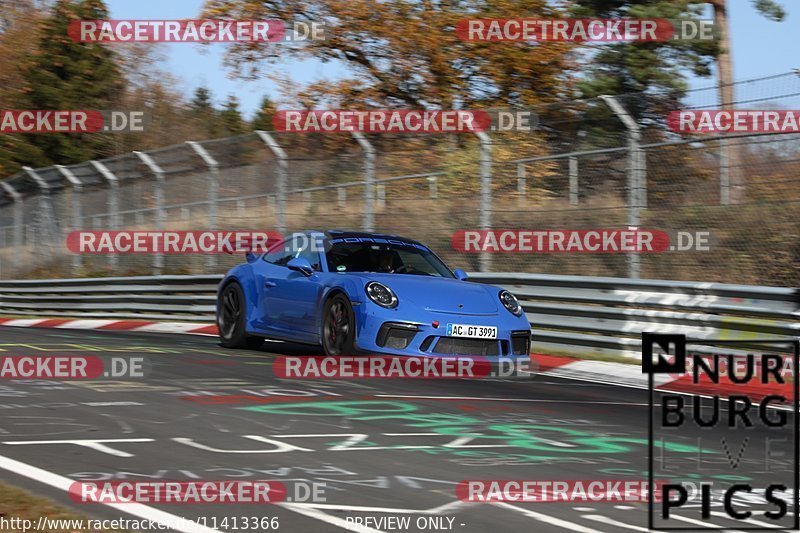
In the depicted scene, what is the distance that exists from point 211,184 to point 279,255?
7.30m

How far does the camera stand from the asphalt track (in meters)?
5.00

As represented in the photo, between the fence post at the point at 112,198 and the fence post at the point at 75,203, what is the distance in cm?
97

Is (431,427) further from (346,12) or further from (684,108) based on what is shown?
(346,12)

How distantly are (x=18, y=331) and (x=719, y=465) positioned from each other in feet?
39.7

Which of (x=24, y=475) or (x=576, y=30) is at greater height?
(x=576, y=30)

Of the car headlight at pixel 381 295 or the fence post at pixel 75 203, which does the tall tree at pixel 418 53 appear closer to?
the fence post at pixel 75 203

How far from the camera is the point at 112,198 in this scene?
864 inches

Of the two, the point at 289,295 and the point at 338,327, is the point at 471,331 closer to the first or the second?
the point at 338,327

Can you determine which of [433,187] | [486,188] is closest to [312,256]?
[486,188]

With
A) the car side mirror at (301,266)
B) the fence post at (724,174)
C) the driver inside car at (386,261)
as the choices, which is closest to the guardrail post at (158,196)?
the car side mirror at (301,266)

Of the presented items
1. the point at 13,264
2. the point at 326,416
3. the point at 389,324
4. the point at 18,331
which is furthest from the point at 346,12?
the point at 326,416

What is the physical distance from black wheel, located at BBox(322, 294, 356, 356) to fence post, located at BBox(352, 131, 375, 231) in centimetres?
540

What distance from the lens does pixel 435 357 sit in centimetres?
1005

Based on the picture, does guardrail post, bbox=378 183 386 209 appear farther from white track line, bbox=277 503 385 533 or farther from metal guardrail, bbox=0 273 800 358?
white track line, bbox=277 503 385 533
